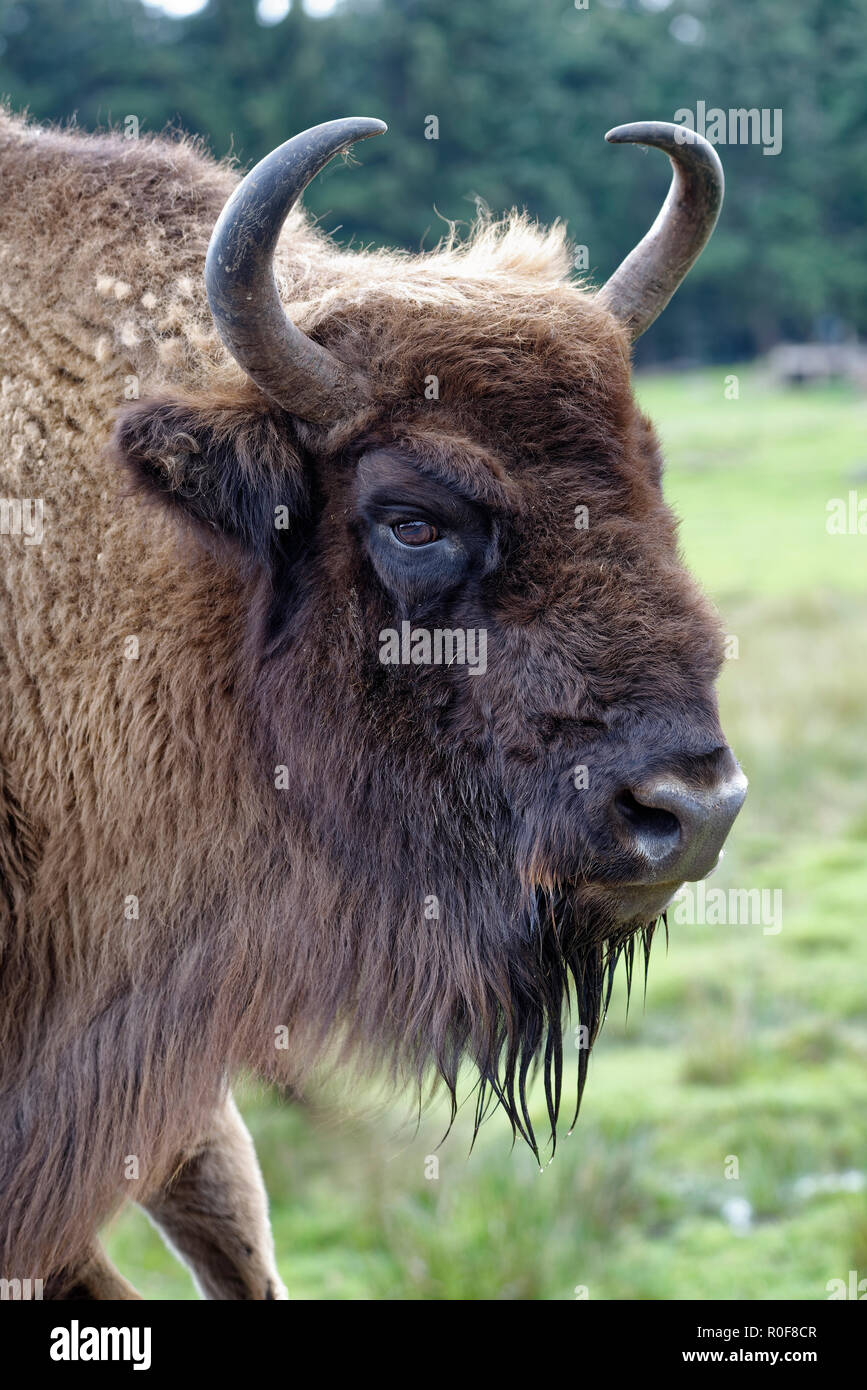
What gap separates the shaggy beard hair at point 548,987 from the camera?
10.3ft

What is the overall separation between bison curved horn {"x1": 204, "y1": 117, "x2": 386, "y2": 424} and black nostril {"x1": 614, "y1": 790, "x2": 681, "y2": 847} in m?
1.21

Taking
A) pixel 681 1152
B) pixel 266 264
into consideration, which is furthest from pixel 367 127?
pixel 681 1152

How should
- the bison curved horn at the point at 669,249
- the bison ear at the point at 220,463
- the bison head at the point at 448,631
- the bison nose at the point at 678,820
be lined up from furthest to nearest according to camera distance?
the bison curved horn at the point at 669,249
the bison ear at the point at 220,463
the bison head at the point at 448,631
the bison nose at the point at 678,820

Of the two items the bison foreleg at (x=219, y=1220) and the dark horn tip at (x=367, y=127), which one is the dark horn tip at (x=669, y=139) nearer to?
the dark horn tip at (x=367, y=127)

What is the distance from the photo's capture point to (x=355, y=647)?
125 inches

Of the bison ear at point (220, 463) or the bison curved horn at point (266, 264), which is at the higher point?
the bison curved horn at point (266, 264)

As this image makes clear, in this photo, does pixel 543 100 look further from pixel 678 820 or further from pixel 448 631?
pixel 678 820

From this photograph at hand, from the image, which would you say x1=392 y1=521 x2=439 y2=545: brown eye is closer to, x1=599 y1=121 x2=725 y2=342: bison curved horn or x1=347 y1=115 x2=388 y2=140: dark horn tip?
x1=347 y1=115 x2=388 y2=140: dark horn tip

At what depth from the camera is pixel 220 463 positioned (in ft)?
10.2

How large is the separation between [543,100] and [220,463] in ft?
162

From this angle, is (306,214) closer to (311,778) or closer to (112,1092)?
(311,778)

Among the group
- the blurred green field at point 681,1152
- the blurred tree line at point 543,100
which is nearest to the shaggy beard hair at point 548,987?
the blurred green field at point 681,1152

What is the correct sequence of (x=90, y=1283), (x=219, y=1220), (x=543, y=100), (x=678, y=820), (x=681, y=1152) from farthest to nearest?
1. (x=543, y=100)
2. (x=681, y=1152)
3. (x=219, y=1220)
4. (x=90, y=1283)
5. (x=678, y=820)

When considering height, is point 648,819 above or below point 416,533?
below
